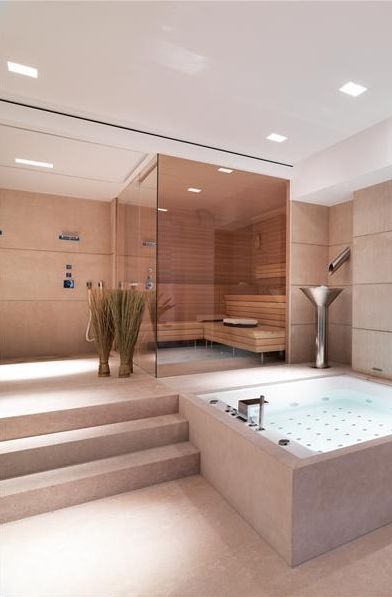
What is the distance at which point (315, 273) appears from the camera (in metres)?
4.64

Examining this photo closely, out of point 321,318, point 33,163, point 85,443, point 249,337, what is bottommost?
point 85,443

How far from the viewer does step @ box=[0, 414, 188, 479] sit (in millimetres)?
2150

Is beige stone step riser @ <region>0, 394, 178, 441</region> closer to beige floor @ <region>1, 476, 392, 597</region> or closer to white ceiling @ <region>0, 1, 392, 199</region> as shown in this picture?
beige floor @ <region>1, 476, 392, 597</region>

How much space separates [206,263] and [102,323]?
1.41 m

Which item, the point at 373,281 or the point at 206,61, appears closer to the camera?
the point at 206,61

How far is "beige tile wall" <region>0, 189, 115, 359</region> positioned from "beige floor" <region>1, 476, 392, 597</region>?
337 cm

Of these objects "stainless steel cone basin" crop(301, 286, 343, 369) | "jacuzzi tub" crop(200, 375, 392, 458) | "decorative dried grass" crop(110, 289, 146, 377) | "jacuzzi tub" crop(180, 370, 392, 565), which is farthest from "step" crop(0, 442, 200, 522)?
"stainless steel cone basin" crop(301, 286, 343, 369)

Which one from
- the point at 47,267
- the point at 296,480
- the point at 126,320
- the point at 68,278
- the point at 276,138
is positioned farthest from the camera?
the point at 68,278

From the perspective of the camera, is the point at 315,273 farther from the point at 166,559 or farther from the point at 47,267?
the point at 166,559

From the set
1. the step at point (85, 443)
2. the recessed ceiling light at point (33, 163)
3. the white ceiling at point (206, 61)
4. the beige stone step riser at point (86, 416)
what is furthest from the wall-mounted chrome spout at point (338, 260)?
the recessed ceiling light at point (33, 163)

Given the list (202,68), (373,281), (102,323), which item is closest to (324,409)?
(373,281)

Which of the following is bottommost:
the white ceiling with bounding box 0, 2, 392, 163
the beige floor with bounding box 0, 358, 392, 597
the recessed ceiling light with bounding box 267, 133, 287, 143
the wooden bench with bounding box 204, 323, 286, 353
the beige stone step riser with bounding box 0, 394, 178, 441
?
the beige floor with bounding box 0, 358, 392, 597

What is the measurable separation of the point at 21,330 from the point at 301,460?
170 inches

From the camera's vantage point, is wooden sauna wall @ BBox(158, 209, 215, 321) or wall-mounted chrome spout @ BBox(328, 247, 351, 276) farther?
wall-mounted chrome spout @ BBox(328, 247, 351, 276)
